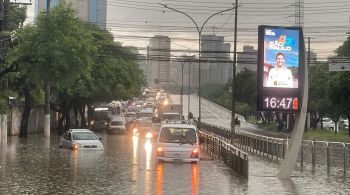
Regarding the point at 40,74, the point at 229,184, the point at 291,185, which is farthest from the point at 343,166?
the point at 40,74

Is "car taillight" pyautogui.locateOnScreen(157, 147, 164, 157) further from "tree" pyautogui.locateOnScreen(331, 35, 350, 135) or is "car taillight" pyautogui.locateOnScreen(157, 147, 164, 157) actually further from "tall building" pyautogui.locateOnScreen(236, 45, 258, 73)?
"tree" pyautogui.locateOnScreen(331, 35, 350, 135)

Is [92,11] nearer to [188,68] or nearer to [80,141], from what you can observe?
[188,68]

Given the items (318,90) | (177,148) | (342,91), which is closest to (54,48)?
(177,148)

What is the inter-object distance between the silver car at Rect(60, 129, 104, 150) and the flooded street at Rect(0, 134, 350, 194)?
21.5 feet

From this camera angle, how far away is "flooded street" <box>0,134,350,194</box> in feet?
56.6

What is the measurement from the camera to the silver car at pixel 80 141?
114 ft

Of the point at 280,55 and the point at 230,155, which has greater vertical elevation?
the point at 280,55

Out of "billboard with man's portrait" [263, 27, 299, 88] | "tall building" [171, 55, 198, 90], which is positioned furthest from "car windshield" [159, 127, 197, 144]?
"tall building" [171, 55, 198, 90]

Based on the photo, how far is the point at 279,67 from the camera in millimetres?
22312

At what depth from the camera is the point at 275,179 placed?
68.9 ft

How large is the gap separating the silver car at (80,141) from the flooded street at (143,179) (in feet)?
21.5

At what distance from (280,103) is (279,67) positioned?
4.04 feet

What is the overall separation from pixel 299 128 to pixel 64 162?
9771mm

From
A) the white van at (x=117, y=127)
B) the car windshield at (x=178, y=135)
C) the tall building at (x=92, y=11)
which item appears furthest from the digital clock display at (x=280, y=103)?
the tall building at (x=92, y=11)
